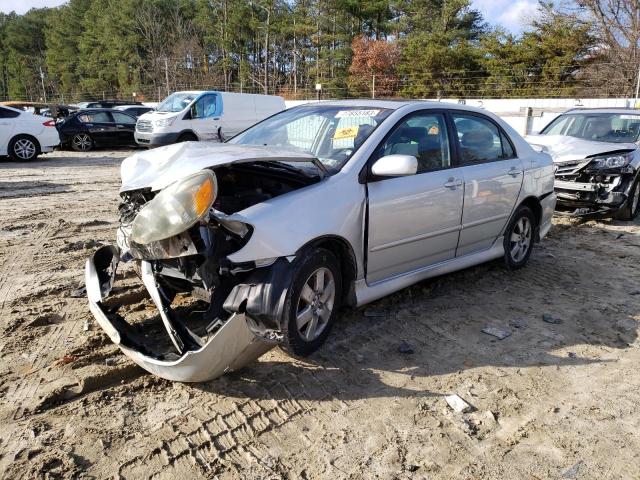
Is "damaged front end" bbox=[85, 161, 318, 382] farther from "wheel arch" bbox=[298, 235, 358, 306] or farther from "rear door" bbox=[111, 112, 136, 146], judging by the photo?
"rear door" bbox=[111, 112, 136, 146]

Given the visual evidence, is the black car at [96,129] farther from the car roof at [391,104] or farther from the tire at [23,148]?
the car roof at [391,104]

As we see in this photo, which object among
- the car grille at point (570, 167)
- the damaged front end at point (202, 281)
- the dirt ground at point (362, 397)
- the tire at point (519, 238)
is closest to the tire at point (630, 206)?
the car grille at point (570, 167)

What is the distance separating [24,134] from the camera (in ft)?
43.0

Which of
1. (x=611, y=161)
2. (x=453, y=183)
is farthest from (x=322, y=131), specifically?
(x=611, y=161)

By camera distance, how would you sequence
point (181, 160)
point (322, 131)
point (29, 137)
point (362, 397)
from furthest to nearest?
1. point (29, 137)
2. point (322, 131)
3. point (181, 160)
4. point (362, 397)

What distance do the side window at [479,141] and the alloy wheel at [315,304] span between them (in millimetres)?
1832

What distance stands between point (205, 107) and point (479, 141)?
12644 mm

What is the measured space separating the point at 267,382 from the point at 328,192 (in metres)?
1.25

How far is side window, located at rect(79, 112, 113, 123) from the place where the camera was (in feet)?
55.9

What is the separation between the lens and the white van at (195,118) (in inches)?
603

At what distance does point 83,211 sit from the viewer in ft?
24.8

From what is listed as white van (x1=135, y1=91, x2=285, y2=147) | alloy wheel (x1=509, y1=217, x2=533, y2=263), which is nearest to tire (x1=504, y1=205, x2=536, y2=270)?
alloy wheel (x1=509, y1=217, x2=533, y2=263)

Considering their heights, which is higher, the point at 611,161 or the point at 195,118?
the point at 195,118

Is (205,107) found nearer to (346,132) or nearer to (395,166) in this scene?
(346,132)
